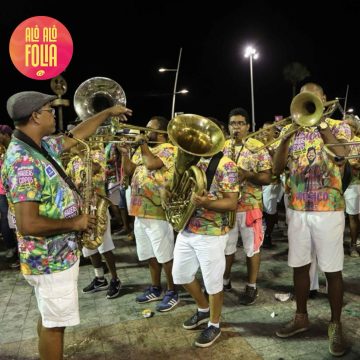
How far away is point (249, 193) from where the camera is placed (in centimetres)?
491

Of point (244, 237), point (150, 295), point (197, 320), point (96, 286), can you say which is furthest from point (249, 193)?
point (96, 286)

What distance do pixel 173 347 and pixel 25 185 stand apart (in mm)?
2318

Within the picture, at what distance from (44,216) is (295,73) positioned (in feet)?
145

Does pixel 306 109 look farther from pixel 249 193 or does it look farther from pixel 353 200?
pixel 353 200

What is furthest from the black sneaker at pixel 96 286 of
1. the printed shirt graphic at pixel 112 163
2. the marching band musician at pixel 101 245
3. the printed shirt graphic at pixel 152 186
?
the printed shirt graphic at pixel 112 163

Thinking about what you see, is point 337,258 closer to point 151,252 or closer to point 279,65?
point 151,252

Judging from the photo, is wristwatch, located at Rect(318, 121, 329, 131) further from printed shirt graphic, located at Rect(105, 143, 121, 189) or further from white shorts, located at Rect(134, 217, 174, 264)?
printed shirt graphic, located at Rect(105, 143, 121, 189)

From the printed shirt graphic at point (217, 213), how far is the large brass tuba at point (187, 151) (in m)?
0.14

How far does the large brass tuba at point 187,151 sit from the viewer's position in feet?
11.7

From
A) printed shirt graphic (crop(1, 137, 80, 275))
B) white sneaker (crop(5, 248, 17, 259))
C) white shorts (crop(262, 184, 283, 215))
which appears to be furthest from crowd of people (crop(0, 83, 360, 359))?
white sneaker (crop(5, 248, 17, 259))

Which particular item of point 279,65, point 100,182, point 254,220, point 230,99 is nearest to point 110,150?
point 100,182

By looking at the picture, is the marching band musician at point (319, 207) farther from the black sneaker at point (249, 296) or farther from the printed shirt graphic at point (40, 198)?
the printed shirt graphic at point (40, 198)

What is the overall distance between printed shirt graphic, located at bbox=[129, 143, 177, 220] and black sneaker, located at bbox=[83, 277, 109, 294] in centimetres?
135

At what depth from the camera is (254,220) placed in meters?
4.88
